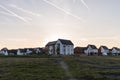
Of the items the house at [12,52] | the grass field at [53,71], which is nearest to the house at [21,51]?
the house at [12,52]


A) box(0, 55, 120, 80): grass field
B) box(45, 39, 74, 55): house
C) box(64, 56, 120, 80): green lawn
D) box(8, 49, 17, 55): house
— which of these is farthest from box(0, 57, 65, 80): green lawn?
→ box(8, 49, 17, 55): house

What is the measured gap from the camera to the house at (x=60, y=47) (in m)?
119

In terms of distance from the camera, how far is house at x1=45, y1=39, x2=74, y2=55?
118662 mm

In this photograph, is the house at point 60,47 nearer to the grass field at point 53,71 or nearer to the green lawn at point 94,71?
the green lawn at point 94,71

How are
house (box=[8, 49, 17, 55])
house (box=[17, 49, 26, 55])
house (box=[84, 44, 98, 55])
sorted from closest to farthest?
house (box=[84, 44, 98, 55])
house (box=[17, 49, 26, 55])
house (box=[8, 49, 17, 55])

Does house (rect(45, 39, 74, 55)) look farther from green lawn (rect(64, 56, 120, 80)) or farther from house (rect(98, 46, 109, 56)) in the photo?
green lawn (rect(64, 56, 120, 80))

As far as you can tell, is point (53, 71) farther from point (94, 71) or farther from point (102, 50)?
point (102, 50)

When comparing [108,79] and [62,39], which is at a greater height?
[62,39]

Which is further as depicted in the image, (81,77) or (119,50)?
(119,50)

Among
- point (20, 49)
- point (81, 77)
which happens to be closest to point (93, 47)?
point (20, 49)

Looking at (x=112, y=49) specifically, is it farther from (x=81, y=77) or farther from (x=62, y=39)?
(x=81, y=77)

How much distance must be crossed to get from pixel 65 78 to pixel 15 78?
6.67 m

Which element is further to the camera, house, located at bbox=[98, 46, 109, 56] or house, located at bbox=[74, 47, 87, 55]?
house, located at bbox=[98, 46, 109, 56]

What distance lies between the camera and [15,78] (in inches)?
1138
